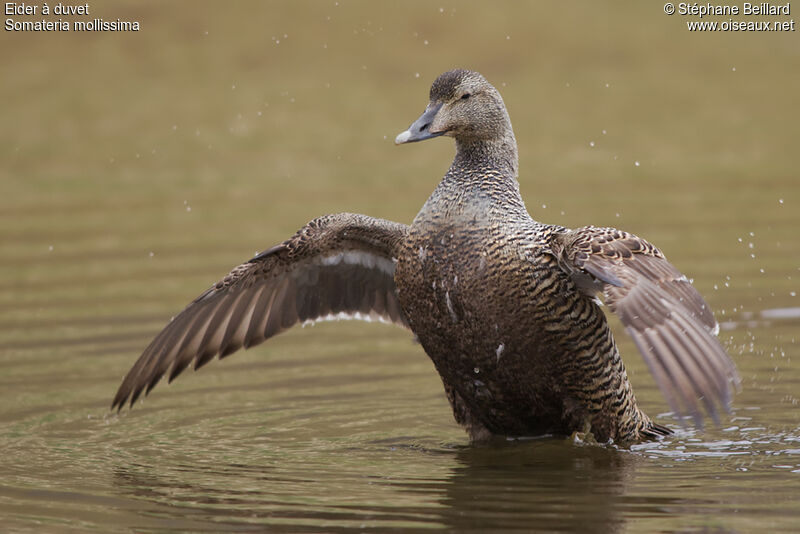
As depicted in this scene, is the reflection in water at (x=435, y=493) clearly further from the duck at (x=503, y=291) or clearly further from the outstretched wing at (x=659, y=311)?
the outstretched wing at (x=659, y=311)

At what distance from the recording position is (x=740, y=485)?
688cm

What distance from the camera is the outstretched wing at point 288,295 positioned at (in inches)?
328

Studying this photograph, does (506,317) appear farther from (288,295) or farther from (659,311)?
(288,295)

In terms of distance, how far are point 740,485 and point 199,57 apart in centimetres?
1582

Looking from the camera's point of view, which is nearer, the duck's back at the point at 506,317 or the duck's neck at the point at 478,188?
the duck's back at the point at 506,317

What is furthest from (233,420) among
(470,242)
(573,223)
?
(573,223)

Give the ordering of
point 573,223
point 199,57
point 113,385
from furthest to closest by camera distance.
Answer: point 199,57 < point 573,223 < point 113,385

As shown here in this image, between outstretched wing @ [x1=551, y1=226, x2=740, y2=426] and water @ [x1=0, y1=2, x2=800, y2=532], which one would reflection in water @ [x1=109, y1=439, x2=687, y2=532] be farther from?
outstretched wing @ [x1=551, y1=226, x2=740, y2=426]

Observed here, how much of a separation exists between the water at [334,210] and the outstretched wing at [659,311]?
670 millimetres

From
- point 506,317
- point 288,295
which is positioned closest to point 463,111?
point 506,317

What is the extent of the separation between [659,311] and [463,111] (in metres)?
1.96

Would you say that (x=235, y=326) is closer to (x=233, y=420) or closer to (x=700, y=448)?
(x=233, y=420)

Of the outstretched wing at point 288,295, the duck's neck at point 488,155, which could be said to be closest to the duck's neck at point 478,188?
the duck's neck at point 488,155

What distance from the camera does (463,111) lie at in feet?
25.5
